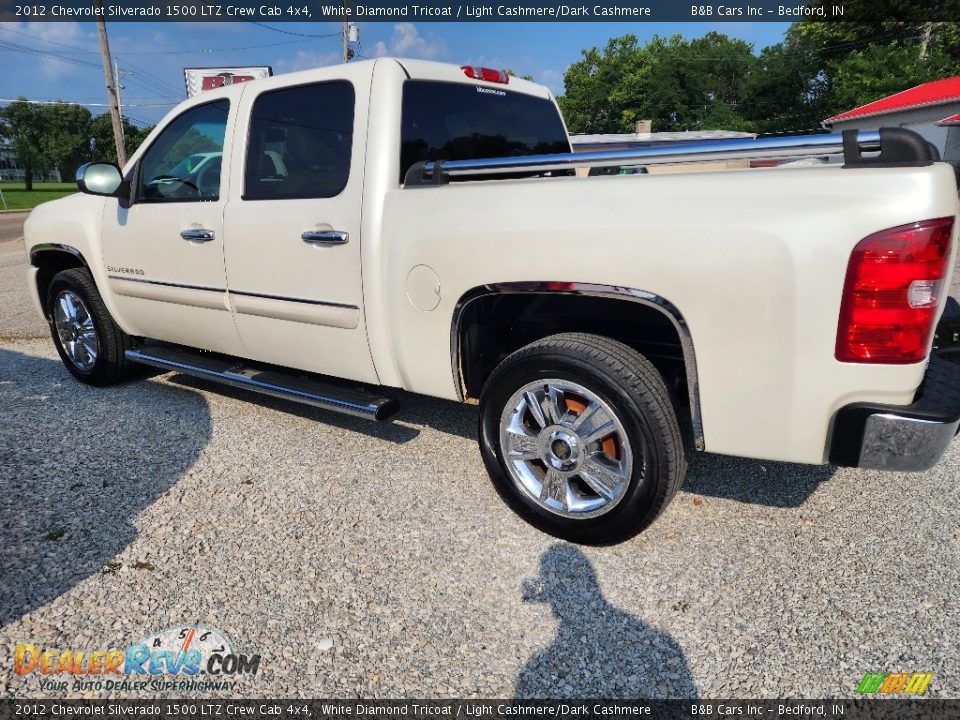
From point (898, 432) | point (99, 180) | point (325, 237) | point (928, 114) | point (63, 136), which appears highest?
point (63, 136)

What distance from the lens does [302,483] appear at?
3.32 meters

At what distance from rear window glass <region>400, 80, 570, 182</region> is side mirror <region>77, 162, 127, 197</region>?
2.06 meters

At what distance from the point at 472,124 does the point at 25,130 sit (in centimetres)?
9160

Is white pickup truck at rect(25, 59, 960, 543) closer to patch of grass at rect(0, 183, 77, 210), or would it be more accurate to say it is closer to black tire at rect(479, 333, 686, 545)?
black tire at rect(479, 333, 686, 545)

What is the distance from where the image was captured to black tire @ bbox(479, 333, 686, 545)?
8.07ft

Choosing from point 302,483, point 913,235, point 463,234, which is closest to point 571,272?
point 463,234

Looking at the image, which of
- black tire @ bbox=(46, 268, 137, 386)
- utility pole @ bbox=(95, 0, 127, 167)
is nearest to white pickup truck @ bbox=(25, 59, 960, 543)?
black tire @ bbox=(46, 268, 137, 386)

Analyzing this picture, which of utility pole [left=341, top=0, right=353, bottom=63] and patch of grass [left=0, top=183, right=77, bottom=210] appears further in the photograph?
patch of grass [left=0, top=183, right=77, bottom=210]

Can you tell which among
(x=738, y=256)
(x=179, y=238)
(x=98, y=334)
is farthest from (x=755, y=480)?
A: (x=98, y=334)

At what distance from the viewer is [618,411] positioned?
2.50m

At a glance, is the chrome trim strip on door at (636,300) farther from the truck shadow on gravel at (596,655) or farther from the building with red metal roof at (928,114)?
the building with red metal roof at (928,114)

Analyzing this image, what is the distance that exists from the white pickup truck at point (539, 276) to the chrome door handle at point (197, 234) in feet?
0.06

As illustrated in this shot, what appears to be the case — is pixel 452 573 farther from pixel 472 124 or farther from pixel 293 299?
pixel 472 124

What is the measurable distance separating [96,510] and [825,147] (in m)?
3.38
